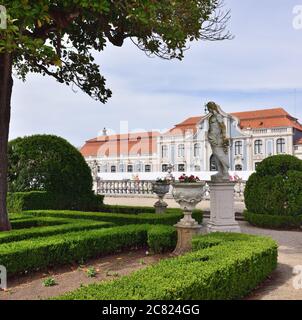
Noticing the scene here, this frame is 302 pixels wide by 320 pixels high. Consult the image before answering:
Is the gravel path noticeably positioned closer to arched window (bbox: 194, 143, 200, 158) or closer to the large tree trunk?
the large tree trunk

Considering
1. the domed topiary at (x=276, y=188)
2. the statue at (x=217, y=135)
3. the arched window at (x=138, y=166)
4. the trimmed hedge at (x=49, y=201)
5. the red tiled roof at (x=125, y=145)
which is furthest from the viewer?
the red tiled roof at (x=125, y=145)

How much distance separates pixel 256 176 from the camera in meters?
12.1

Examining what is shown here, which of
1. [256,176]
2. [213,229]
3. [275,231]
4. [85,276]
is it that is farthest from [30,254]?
[256,176]

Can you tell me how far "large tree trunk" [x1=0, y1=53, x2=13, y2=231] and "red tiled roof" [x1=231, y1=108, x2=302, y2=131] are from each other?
39.6 m

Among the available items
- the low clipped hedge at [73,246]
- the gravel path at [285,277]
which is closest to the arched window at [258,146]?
the gravel path at [285,277]

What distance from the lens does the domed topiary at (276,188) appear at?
1123 cm

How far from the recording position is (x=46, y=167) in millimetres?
13664

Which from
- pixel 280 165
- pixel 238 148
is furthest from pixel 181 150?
pixel 280 165

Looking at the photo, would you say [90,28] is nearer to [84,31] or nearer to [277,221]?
[84,31]

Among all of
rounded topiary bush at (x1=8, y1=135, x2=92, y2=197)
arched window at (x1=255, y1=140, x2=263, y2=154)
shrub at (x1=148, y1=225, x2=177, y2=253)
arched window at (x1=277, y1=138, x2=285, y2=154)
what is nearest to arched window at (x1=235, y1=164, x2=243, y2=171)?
arched window at (x1=255, y1=140, x2=263, y2=154)

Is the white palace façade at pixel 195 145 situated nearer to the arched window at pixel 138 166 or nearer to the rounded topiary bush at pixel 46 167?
the arched window at pixel 138 166

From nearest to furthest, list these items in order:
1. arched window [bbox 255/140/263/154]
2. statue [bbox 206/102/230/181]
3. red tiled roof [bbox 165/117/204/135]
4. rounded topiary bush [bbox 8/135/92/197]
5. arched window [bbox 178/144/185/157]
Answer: statue [bbox 206/102/230/181] → rounded topiary bush [bbox 8/135/92/197] → arched window [bbox 255/140/263/154] → arched window [bbox 178/144/185/157] → red tiled roof [bbox 165/117/204/135]

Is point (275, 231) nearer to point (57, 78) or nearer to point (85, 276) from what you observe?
point (85, 276)

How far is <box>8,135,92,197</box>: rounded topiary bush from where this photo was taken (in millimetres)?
13641
